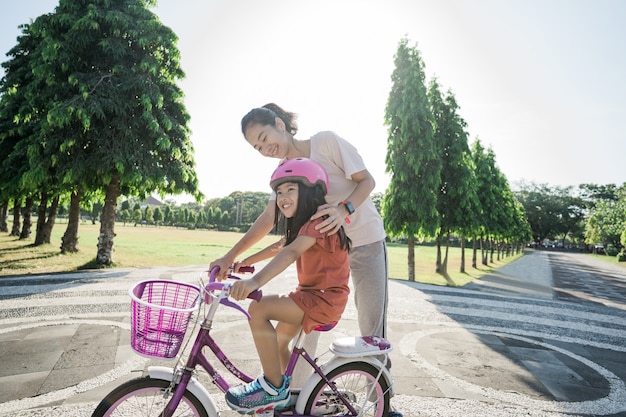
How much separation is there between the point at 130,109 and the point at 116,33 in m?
2.38

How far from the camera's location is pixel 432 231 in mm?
16219

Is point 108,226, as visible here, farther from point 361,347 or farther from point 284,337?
point 361,347

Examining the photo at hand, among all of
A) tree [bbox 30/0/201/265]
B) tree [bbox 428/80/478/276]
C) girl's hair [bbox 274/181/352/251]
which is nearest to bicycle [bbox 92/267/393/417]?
girl's hair [bbox 274/181/352/251]

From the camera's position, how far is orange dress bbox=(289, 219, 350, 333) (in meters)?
2.22

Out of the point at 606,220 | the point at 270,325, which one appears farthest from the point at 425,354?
the point at 606,220

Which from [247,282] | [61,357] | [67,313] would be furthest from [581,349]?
[67,313]

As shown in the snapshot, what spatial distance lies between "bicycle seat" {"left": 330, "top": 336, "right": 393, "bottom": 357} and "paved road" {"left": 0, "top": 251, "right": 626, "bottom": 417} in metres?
1.24

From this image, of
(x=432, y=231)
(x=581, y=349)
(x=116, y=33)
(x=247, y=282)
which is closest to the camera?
(x=247, y=282)

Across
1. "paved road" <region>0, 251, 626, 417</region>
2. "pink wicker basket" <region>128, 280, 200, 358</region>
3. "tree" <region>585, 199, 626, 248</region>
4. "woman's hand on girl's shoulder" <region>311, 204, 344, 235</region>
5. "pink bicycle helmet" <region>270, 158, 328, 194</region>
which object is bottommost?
"paved road" <region>0, 251, 626, 417</region>

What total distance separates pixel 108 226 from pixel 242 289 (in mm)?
12510

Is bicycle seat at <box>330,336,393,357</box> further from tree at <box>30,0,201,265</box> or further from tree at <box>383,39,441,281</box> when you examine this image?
tree at <box>383,39,441,281</box>

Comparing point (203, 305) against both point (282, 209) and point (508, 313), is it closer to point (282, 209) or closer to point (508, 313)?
point (282, 209)

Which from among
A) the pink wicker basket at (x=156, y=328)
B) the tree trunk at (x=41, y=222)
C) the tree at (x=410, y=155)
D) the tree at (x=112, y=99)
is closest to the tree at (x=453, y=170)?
the tree at (x=410, y=155)

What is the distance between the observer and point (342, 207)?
2295 millimetres
